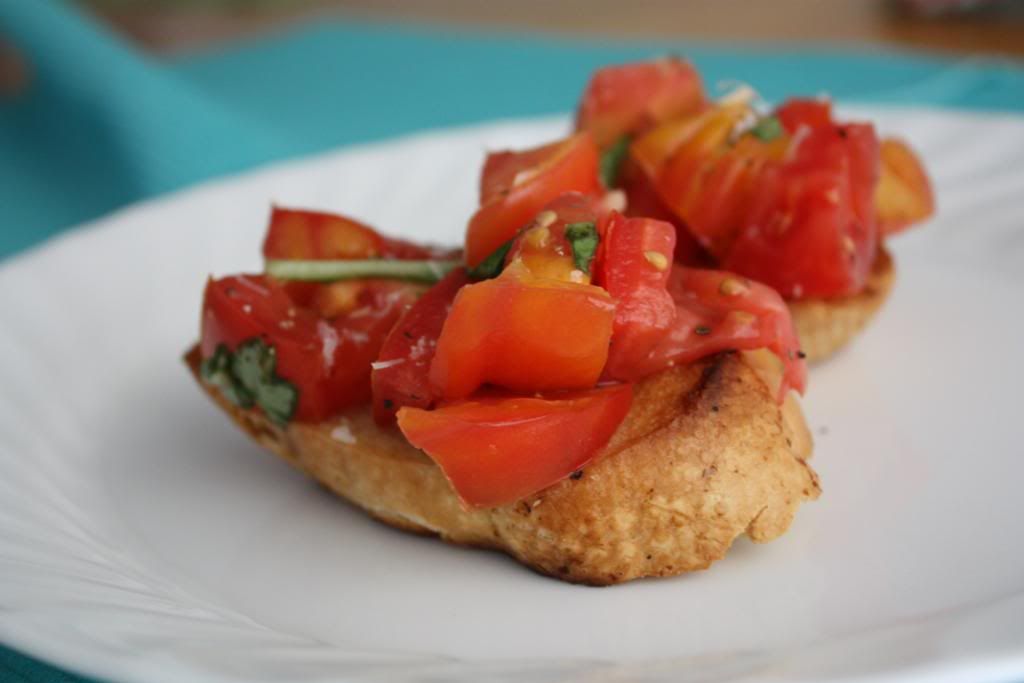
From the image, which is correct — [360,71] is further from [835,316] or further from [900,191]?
[835,316]

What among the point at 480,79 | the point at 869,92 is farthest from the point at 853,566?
the point at 480,79

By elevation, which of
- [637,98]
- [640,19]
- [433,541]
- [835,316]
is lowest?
[640,19]

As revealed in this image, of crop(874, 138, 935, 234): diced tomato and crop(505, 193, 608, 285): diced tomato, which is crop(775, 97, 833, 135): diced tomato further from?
crop(505, 193, 608, 285): diced tomato

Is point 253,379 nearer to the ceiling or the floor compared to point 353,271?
nearer to the floor

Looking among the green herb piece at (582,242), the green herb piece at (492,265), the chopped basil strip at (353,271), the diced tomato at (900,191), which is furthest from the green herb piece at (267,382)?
the diced tomato at (900,191)

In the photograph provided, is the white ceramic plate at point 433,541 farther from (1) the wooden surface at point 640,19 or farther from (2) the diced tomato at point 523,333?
(1) the wooden surface at point 640,19

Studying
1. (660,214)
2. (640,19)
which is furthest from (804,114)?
(640,19)

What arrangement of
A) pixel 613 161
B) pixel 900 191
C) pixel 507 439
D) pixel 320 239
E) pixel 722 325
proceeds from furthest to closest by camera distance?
pixel 900 191 → pixel 613 161 → pixel 320 239 → pixel 722 325 → pixel 507 439

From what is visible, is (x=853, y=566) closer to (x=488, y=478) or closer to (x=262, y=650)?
(x=488, y=478)
